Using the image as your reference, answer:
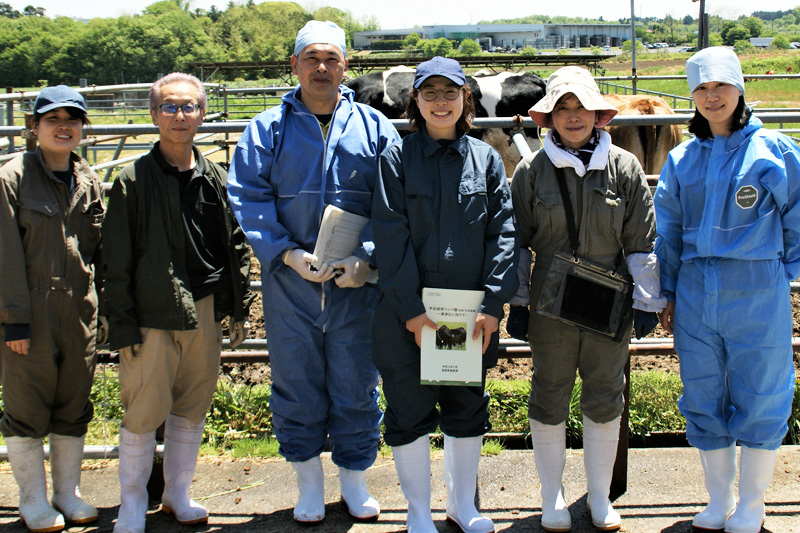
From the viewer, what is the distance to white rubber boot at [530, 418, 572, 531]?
9.29 feet

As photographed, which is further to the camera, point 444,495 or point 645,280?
point 444,495

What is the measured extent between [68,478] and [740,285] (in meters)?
2.64

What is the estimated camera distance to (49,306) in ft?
9.12

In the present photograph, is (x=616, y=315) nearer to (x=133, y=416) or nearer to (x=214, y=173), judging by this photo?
(x=214, y=173)

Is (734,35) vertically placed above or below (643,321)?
above

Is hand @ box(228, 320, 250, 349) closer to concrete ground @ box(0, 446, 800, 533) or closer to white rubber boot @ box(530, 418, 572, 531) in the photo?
concrete ground @ box(0, 446, 800, 533)

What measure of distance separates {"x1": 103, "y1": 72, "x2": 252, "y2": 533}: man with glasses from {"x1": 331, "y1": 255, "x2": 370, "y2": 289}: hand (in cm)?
42

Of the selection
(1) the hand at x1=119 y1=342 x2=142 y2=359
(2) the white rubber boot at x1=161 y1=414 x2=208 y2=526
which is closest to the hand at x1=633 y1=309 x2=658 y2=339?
(2) the white rubber boot at x1=161 y1=414 x2=208 y2=526

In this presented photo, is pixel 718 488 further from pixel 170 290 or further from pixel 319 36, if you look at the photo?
pixel 319 36

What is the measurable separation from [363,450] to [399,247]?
894mm

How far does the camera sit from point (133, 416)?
9.17ft

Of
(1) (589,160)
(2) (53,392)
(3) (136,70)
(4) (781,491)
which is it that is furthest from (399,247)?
A: (3) (136,70)

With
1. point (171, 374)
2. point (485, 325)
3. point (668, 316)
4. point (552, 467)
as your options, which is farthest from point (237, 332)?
point (668, 316)

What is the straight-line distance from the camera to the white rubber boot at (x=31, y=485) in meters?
2.81
